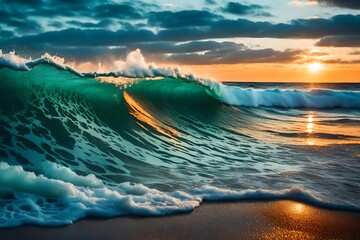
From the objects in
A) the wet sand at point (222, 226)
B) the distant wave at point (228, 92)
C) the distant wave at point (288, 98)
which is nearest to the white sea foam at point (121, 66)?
the distant wave at point (228, 92)

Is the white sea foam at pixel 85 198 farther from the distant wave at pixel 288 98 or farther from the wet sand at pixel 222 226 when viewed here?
the distant wave at pixel 288 98

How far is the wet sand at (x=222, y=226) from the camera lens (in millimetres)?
3562

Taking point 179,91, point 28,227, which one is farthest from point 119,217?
point 179,91

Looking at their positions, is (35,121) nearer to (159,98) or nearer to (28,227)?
(28,227)

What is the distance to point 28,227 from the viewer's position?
3676mm

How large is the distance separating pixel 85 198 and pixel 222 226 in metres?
1.58

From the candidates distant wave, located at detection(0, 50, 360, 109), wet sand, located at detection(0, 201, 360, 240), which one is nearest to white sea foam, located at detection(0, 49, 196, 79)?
distant wave, located at detection(0, 50, 360, 109)

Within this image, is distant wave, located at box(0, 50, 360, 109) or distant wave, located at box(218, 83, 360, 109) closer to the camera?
distant wave, located at box(0, 50, 360, 109)

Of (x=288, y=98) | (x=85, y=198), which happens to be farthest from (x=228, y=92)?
(x=85, y=198)

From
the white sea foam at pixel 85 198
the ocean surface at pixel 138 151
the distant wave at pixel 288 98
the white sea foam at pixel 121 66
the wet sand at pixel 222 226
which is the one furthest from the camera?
the distant wave at pixel 288 98

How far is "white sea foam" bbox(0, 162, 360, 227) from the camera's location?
13.1ft

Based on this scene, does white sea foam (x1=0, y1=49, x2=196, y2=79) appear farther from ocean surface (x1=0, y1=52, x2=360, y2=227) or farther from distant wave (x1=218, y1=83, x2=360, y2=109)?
distant wave (x1=218, y1=83, x2=360, y2=109)

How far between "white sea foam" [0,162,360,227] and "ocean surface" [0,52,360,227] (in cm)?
1

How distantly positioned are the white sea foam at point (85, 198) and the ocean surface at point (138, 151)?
0.5 inches
